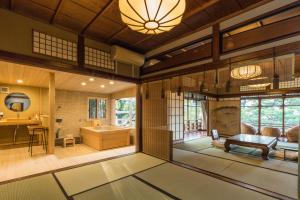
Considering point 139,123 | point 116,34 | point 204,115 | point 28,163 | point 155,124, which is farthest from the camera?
point 204,115

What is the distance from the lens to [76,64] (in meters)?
3.52

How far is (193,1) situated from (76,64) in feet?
9.07

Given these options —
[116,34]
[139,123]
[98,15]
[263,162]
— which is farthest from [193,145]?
[98,15]

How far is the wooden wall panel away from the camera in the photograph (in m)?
4.32

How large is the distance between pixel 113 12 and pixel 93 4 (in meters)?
0.37

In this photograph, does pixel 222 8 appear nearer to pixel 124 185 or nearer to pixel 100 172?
pixel 124 185

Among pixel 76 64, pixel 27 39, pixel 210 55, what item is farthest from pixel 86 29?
pixel 210 55

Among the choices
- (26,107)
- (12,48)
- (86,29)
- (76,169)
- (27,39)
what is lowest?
(76,169)

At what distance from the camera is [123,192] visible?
101 inches

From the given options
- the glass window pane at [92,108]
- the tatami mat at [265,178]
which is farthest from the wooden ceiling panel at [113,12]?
the glass window pane at [92,108]

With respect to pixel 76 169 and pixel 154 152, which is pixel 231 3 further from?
pixel 76 169

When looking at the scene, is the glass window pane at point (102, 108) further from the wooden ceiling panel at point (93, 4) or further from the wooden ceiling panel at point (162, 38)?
the wooden ceiling panel at point (93, 4)

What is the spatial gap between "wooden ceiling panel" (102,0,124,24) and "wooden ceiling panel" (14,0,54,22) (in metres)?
1.02

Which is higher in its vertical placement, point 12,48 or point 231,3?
point 231,3
